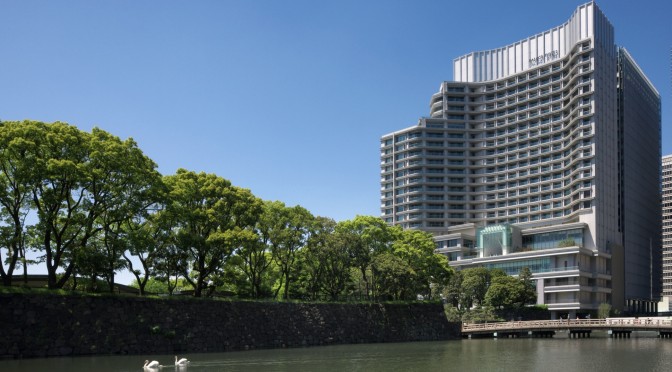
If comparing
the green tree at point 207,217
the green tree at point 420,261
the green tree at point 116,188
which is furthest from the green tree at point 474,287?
the green tree at point 116,188

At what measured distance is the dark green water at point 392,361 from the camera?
4103 cm

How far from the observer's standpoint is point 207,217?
56719 mm

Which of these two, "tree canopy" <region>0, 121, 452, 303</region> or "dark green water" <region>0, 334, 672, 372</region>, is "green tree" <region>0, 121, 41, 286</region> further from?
"dark green water" <region>0, 334, 672, 372</region>

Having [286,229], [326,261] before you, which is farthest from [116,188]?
[326,261]

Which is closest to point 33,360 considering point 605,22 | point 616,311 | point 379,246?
point 379,246

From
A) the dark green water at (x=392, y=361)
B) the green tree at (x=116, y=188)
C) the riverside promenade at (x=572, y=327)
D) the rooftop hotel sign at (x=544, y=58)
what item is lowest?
the riverside promenade at (x=572, y=327)

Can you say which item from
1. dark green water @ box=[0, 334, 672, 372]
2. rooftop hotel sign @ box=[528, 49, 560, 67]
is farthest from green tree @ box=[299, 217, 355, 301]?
rooftop hotel sign @ box=[528, 49, 560, 67]

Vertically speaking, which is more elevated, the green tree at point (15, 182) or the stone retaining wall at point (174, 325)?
the green tree at point (15, 182)

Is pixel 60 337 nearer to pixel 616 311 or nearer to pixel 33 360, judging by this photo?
pixel 33 360

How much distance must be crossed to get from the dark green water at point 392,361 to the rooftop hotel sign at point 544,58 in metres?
95.9

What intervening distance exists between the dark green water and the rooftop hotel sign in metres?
95.9

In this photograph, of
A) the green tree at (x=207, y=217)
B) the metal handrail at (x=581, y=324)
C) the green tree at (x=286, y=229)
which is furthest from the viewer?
the metal handrail at (x=581, y=324)

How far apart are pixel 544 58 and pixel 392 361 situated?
11385cm

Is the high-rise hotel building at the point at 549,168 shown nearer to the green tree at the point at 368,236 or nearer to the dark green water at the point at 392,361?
the green tree at the point at 368,236
